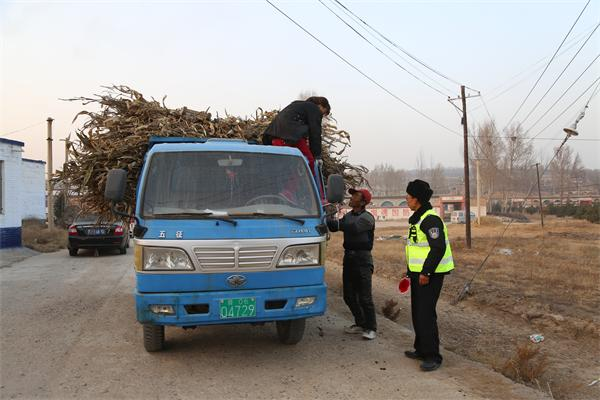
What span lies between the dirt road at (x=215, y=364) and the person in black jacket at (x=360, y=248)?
35cm

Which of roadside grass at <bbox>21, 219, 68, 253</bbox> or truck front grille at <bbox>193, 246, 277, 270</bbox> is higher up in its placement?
truck front grille at <bbox>193, 246, 277, 270</bbox>

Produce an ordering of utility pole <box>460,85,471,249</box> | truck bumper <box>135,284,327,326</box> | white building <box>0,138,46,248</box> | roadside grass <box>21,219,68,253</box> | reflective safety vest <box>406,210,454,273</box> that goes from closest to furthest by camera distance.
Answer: truck bumper <box>135,284,327,326</box> → reflective safety vest <box>406,210,454,273</box> → white building <box>0,138,46,248</box> → roadside grass <box>21,219,68,253</box> → utility pole <box>460,85,471,249</box>

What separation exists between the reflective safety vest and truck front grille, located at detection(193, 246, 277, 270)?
5.23 ft

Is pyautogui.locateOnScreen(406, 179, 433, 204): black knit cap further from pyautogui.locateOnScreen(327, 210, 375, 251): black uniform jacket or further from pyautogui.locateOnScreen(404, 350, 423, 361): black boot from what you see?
pyautogui.locateOnScreen(404, 350, 423, 361): black boot

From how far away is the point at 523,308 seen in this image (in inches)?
395

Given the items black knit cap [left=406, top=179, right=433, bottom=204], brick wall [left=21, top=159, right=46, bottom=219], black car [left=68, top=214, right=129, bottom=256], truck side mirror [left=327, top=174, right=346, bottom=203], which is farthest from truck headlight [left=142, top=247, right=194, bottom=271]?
brick wall [left=21, top=159, right=46, bottom=219]

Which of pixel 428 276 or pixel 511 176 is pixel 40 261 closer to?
pixel 428 276

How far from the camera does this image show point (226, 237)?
15.3 feet

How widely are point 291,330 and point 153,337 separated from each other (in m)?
1.50

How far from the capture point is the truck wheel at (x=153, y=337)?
5.29 m

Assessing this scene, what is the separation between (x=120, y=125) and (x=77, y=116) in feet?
2.22

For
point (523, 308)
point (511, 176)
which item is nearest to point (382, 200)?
point (511, 176)

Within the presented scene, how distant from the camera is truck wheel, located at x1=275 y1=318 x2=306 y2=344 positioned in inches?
218

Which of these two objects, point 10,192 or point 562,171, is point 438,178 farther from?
point 10,192
